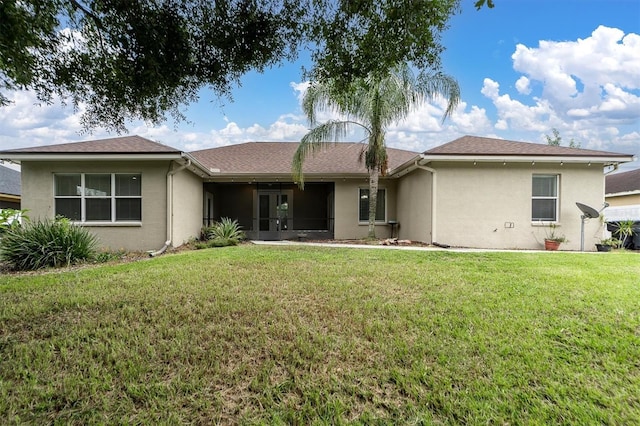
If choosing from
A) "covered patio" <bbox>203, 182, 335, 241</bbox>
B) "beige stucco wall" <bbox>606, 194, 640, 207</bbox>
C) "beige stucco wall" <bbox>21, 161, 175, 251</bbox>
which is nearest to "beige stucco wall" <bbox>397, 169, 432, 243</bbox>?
"covered patio" <bbox>203, 182, 335, 241</bbox>

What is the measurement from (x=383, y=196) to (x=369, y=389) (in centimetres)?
1262

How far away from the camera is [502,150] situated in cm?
1132

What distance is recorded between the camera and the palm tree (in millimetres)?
10898

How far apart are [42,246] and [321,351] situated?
7.98 meters

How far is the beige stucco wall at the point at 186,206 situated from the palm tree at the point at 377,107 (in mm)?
4430

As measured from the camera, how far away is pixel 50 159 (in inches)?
412

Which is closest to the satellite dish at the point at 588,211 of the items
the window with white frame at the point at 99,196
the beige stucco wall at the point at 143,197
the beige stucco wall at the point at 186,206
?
the beige stucco wall at the point at 186,206

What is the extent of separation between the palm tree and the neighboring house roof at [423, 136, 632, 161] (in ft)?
4.26

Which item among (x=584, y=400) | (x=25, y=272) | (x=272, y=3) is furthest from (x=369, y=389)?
(x=25, y=272)

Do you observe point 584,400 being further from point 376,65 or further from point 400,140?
point 400,140

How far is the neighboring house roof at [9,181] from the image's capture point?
18.3 metres

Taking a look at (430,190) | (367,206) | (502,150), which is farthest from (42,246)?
(502,150)

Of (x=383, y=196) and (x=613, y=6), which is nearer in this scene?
(x=613, y=6)

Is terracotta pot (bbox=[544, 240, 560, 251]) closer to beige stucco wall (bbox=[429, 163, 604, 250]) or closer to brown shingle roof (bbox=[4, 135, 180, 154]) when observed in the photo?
beige stucco wall (bbox=[429, 163, 604, 250])
